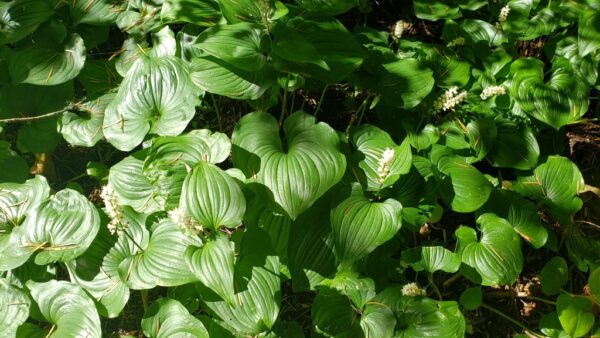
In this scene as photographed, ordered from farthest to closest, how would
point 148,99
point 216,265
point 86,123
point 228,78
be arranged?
point 86,123 → point 148,99 → point 228,78 → point 216,265

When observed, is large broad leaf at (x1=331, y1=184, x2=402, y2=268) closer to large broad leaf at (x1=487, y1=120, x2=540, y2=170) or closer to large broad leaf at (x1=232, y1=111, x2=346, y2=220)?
large broad leaf at (x1=232, y1=111, x2=346, y2=220)

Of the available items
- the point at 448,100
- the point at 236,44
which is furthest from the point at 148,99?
the point at 448,100

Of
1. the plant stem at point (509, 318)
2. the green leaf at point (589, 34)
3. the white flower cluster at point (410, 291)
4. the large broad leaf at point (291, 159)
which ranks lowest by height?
the plant stem at point (509, 318)

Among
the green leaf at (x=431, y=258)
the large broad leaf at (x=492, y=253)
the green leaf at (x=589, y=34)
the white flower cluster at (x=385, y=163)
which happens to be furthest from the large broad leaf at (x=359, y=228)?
the green leaf at (x=589, y=34)

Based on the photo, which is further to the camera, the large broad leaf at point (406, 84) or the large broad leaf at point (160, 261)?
the large broad leaf at point (406, 84)

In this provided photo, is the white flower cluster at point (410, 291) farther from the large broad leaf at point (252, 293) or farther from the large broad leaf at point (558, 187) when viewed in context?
the large broad leaf at point (558, 187)

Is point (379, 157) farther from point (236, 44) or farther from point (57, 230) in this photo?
point (57, 230)
